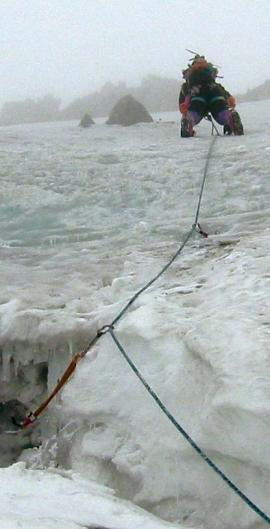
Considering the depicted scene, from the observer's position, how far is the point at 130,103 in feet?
62.0

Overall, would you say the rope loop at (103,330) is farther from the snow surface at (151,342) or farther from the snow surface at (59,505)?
the snow surface at (59,505)

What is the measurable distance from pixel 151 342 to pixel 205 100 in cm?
1012

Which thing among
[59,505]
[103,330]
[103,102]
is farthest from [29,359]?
[103,102]

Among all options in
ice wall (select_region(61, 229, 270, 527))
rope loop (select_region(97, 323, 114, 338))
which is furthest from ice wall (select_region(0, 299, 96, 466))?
ice wall (select_region(61, 229, 270, 527))

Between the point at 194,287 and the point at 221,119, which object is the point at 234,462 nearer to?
the point at 194,287

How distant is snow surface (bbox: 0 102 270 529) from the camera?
2.44 meters

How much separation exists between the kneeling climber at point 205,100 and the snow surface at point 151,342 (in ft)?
18.3

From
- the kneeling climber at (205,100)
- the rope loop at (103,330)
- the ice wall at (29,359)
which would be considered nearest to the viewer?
the rope loop at (103,330)

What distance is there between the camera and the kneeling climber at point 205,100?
12.2m

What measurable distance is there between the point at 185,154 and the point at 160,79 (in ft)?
143

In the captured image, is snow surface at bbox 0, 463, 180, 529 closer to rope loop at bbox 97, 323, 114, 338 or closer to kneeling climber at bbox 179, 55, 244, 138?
rope loop at bbox 97, 323, 114, 338

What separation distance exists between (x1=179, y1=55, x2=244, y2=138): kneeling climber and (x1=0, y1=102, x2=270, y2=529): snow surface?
5.57 metres

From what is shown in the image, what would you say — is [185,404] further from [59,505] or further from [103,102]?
[103,102]

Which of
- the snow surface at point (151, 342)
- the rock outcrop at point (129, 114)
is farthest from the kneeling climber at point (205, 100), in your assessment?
the rock outcrop at point (129, 114)
